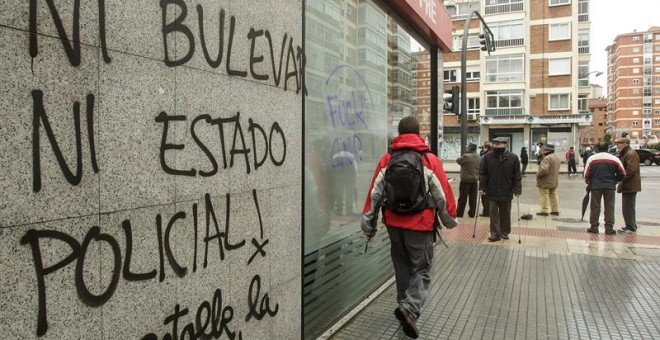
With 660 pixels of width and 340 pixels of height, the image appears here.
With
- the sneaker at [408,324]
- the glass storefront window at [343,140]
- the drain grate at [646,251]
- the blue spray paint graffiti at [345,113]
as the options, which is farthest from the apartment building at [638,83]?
the sneaker at [408,324]

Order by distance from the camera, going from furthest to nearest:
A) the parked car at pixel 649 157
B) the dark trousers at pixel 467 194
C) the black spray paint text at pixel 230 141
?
the parked car at pixel 649 157 → the dark trousers at pixel 467 194 → the black spray paint text at pixel 230 141

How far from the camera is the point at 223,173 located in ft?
8.86

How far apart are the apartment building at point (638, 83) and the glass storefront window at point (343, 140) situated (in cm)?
13358

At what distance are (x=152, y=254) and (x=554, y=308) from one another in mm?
4060

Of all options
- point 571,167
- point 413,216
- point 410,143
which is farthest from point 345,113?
point 571,167

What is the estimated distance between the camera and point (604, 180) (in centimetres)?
845

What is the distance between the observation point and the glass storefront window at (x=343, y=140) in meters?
3.96

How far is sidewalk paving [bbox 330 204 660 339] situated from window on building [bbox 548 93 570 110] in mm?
32820

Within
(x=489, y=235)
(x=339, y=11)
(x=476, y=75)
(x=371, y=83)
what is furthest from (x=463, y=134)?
(x=476, y=75)

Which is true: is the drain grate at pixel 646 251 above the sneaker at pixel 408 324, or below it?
below

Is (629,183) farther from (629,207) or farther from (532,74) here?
(532,74)

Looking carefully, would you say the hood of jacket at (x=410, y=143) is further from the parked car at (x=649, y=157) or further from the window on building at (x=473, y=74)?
the parked car at (x=649, y=157)

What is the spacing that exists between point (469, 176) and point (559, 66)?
32.3m

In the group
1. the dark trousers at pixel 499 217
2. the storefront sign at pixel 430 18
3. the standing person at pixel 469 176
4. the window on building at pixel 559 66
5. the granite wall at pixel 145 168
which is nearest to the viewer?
the granite wall at pixel 145 168
